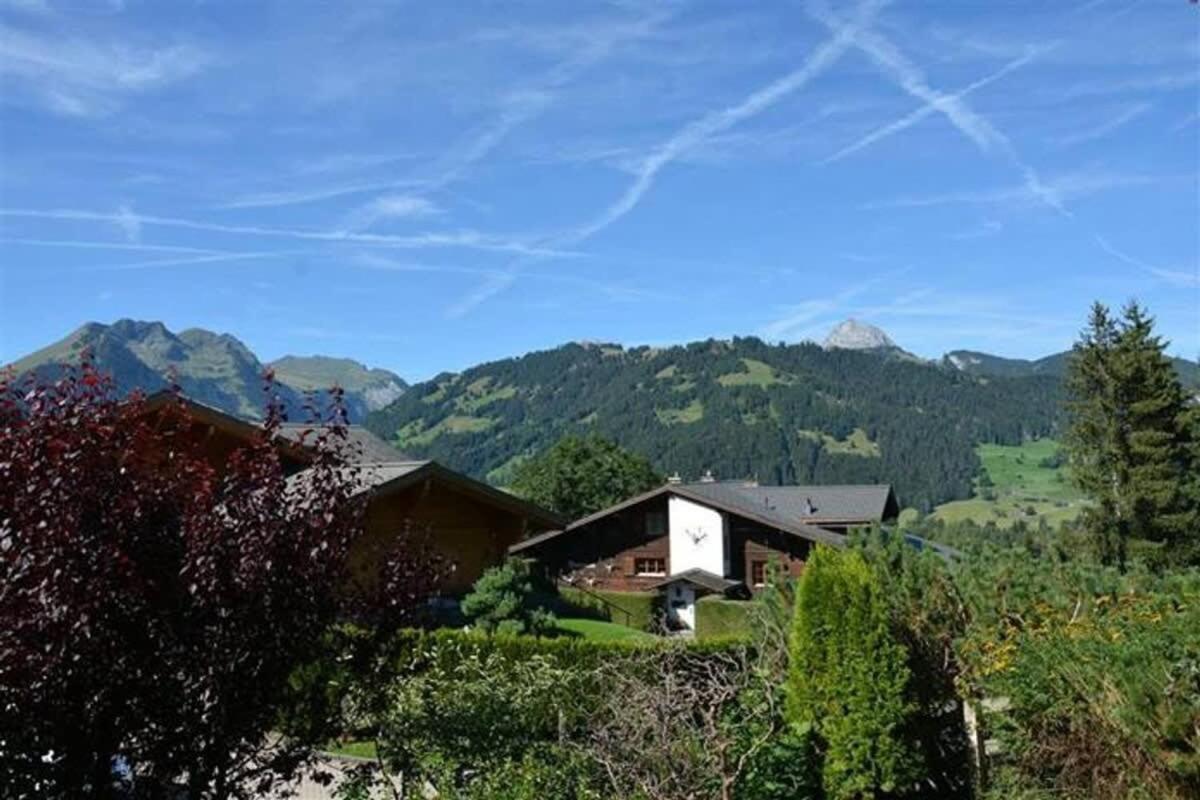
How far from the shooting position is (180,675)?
5785 millimetres

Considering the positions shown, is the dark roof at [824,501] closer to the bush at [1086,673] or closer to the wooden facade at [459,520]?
the wooden facade at [459,520]

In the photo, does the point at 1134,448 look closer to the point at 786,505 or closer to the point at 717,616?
Result: the point at 717,616

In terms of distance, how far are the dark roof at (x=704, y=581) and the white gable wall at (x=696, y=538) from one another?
1034 mm

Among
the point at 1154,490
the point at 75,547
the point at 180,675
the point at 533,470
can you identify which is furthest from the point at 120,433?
the point at 533,470

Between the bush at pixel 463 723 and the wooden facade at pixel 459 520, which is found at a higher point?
the wooden facade at pixel 459 520

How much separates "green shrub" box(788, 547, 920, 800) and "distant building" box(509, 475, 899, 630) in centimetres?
3055

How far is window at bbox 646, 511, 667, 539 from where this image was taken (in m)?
46.8

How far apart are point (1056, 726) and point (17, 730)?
9.21m

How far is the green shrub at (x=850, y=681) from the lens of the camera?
10.9m

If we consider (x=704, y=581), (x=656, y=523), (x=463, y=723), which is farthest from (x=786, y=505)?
(x=463, y=723)

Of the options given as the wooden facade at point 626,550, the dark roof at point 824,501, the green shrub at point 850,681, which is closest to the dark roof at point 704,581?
the wooden facade at point 626,550

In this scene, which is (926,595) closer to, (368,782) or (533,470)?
(368,782)

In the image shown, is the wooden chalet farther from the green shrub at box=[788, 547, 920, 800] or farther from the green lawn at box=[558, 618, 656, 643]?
the green shrub at box=[788, 547, 920, 800]

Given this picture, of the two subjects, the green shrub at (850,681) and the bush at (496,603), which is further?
the bush at (496,603)
